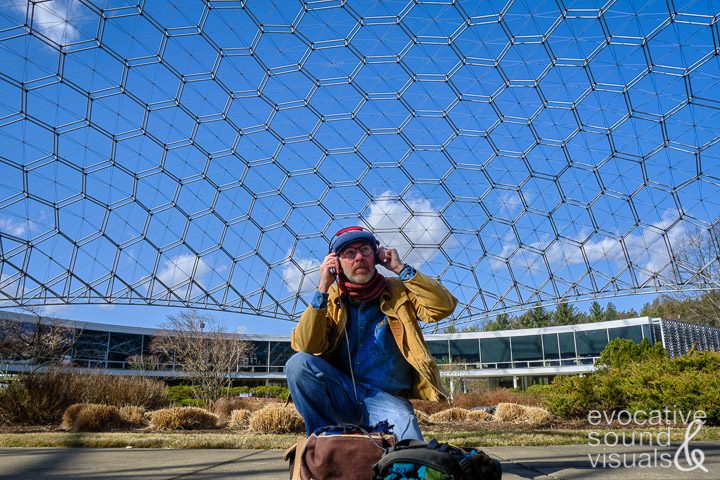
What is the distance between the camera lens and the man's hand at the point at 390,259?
122 inches

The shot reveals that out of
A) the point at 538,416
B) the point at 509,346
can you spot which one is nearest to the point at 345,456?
the point at 538,416

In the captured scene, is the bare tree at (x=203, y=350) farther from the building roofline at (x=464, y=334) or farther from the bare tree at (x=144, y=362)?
the building roofline at (x=464, y=334)

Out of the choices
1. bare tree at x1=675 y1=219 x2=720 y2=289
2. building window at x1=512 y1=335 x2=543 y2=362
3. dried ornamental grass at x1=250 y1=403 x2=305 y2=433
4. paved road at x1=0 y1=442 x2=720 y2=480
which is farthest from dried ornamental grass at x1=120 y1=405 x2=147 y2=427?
building window at x1=512 y1=335 x2=543 y2=362

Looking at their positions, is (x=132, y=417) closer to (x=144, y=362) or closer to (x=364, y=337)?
(x=364, y=337)

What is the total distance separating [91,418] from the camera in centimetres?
1032

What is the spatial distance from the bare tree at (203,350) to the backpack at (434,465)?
1957 centimetres

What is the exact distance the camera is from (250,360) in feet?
171

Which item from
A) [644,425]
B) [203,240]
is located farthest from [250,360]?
[644,425]

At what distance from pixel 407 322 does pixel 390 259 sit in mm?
379

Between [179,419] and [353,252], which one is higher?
[353,252]

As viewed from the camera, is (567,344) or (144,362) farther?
(567,344)

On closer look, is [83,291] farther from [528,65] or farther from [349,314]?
[349,314]

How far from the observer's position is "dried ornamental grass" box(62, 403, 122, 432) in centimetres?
1022

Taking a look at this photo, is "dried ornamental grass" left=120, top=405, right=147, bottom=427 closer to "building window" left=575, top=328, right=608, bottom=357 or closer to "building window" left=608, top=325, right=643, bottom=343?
"building window" left=608, top=325, right=643, bottom=343
